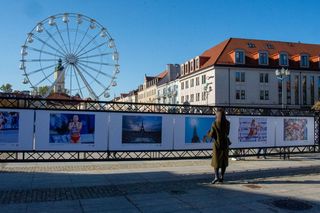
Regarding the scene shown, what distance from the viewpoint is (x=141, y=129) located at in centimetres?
1207

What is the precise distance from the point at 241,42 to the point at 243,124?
2286 inches

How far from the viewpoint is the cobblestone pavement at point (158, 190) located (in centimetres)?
772

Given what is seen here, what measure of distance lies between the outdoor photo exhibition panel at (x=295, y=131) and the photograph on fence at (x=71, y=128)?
24.6 ft

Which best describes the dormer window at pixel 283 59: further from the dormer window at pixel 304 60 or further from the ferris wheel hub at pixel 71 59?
the ferris wheel hub at pixel 71 59

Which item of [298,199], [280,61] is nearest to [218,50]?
[280,61]

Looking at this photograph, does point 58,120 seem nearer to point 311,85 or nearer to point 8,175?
point 8,175

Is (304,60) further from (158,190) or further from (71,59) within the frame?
(158,190)

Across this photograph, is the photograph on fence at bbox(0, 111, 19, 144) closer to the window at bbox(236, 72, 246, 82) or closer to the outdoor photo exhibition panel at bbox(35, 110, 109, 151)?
the outdoor photo exhibition panel at bbox(35, 110, 109, 151)

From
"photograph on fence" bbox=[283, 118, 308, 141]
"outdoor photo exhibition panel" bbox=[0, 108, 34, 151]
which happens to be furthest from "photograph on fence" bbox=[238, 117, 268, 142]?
"outdoor photo exhibition panel" bbox=[0, 108, 34, 151]

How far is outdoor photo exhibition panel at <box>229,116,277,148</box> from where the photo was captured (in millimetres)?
13570

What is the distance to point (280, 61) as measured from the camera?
67000 mm

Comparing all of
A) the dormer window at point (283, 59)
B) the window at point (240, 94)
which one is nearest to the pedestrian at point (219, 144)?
the window at point (240, 94)

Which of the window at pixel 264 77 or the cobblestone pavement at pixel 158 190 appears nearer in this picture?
the cobblestone pavement at pixel 158 190

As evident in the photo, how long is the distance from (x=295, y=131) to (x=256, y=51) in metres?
55.2
